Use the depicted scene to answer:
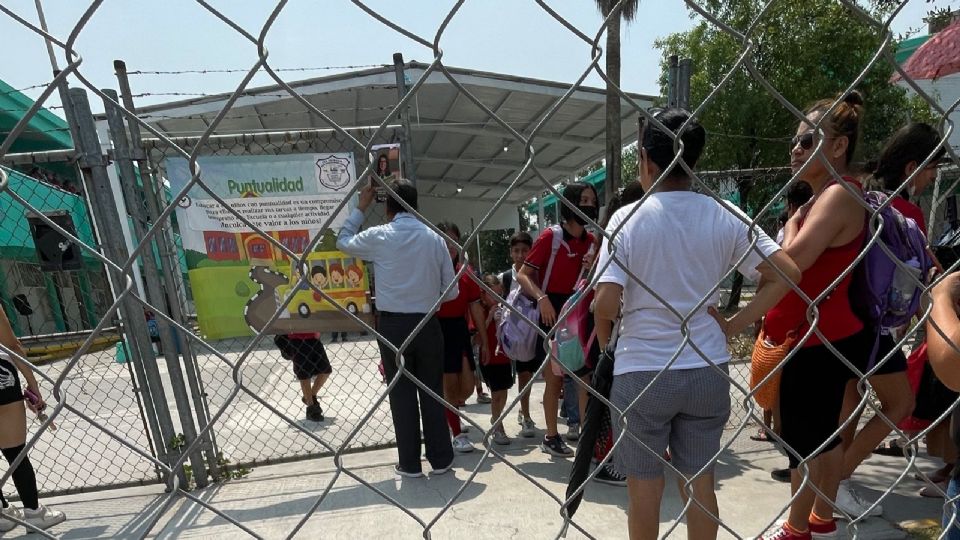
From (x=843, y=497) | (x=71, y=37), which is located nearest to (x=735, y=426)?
(x=843, y=497)

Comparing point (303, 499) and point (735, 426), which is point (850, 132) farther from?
point (303, 499)

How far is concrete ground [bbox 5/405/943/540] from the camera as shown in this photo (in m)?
2.54

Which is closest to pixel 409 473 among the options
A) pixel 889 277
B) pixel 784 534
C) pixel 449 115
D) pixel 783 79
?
pixel 784 534

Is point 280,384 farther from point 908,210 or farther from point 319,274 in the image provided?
point 908,210

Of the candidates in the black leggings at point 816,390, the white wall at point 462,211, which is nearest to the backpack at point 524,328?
the black leggings at point 816,390

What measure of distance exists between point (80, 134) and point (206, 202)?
645 mm

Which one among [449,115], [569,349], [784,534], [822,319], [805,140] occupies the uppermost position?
[449,115]

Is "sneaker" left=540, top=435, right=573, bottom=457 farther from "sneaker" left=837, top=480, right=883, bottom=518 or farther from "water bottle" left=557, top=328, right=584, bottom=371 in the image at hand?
"sneaker" left=837, top=480, right=883, bottom=518

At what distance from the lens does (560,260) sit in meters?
3.16

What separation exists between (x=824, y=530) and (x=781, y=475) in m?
0.81

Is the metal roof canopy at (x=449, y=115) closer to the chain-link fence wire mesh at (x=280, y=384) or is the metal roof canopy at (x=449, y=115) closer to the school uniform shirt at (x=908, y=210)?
the chain-link fence wire mesh at (x=280, y=384)

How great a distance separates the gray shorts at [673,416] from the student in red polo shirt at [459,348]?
6.30 ft

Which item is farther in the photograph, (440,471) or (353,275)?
(353,275)

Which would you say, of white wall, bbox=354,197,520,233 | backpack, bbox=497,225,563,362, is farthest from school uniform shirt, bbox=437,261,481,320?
white wall, bbox=354,197,520,233
